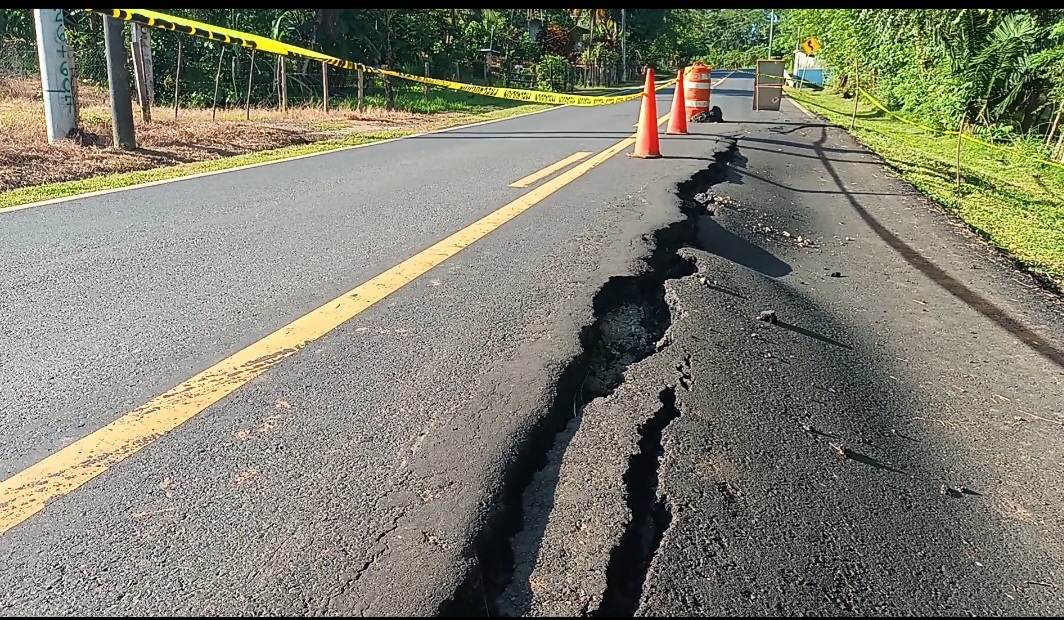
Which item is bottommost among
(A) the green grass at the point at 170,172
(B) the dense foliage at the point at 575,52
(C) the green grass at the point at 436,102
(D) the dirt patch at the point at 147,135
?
(A) the green grass at the point at 170,172

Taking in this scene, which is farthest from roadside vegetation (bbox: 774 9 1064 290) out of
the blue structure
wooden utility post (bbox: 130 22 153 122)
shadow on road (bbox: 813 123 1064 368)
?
the blue structure

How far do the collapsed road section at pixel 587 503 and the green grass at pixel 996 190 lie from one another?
3.22 m

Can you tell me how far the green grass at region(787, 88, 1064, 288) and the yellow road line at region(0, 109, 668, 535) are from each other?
3888mm

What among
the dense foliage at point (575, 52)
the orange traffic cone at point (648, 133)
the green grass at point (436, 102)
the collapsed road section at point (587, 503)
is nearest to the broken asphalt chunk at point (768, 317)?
the collapsed road section at point (587, 503)

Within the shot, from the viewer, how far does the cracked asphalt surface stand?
1.72 m

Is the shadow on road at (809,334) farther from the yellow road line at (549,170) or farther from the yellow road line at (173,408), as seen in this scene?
the yellow road line at (549,170)

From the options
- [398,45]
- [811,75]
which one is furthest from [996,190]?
[811,75]

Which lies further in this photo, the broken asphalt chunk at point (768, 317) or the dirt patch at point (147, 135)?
the dirt patch at point (147, 135)

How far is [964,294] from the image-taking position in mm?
4219

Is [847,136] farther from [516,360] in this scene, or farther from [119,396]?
[119,396]

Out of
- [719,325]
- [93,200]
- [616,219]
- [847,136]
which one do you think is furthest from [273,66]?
[719,325]

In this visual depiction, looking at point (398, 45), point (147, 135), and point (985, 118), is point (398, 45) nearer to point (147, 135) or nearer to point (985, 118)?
point (147, 135)

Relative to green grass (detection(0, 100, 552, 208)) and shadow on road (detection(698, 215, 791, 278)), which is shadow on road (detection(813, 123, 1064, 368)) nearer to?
shadow on road (detection(698, 215, 791, 278))

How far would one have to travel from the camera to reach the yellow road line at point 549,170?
701 cm
